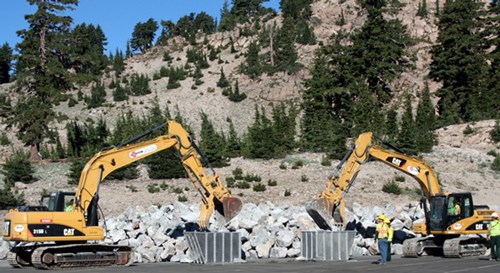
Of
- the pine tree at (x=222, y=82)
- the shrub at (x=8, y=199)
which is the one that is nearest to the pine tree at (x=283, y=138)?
the shrub at (x=8, y=199)

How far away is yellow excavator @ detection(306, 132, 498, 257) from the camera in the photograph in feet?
77.7

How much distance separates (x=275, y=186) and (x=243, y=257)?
15.5 metres

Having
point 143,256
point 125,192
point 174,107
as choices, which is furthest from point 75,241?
point 174,107

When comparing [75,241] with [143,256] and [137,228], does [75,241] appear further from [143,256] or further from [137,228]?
[137,228]

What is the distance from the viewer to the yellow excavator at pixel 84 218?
20.0 m

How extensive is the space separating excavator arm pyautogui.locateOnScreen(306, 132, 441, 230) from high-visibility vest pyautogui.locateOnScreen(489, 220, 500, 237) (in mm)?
2719

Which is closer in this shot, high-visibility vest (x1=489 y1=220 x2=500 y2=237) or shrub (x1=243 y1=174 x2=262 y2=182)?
high-visibility vest (x1=489 y1=220 x2=500 y2=237)

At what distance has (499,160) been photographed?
45500mm

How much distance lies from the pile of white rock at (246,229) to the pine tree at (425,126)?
18283 millimetres

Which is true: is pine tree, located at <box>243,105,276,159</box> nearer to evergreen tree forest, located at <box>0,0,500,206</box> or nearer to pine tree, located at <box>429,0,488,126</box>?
evergreen tree forest, located at <box>0,0,500,206</box>

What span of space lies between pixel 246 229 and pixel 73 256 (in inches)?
289

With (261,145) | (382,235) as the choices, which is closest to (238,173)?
(261,145)

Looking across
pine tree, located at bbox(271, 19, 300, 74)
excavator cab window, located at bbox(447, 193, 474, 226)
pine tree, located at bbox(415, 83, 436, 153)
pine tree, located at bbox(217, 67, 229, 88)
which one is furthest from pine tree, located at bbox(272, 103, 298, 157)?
pine tree, located at bbox(217, 67, 229, 88)

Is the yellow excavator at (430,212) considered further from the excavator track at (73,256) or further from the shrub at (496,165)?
the shrub at (496,165)
